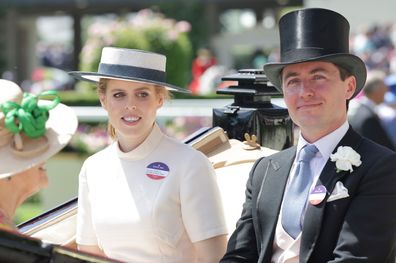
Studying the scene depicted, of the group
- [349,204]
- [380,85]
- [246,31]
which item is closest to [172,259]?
[349,204]

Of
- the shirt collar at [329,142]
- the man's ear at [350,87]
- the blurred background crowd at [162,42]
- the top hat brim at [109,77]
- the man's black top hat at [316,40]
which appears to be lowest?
the blurred background crowd at [162,42]

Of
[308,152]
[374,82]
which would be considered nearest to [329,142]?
[308,152]

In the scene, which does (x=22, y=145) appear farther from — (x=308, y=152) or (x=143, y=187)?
(x=308, y=152)

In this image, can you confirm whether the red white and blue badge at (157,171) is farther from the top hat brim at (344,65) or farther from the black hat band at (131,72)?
the top hat brim at (344,65)

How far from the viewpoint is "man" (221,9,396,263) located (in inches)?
115

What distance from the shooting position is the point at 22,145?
3633 mm

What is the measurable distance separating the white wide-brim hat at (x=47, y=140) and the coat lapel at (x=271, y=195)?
0.94 metres

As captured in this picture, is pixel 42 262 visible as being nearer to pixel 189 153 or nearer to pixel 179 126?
pixel 189 153

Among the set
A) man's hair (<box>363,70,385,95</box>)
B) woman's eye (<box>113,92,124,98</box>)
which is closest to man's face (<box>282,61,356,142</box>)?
woman's eye (<box>113,92,124,98</box>)

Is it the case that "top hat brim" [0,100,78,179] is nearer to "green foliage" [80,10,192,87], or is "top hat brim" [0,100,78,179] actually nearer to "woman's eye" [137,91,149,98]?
"woman's eye" [137,91,149,98]

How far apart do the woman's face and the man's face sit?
2.14ft

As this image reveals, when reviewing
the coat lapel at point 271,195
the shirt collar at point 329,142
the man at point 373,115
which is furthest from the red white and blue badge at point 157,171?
the man at point 373,115

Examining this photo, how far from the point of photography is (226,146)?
14.2ft

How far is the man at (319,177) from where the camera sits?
293 cm
